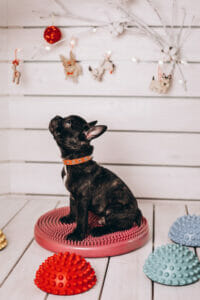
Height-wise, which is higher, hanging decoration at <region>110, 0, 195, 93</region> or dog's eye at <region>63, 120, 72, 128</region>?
hanging decoration at <region>110, 0, 195, 93</region>

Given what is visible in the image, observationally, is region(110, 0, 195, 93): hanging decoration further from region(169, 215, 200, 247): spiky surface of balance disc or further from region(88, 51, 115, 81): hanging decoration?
region(169, 215, 200, 247): spiky surface of balance disc

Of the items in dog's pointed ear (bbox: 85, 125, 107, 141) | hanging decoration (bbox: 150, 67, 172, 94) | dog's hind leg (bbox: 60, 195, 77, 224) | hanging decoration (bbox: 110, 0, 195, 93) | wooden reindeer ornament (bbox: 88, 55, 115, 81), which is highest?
hanging decoration (bbox: 110, 0, 195, 93)

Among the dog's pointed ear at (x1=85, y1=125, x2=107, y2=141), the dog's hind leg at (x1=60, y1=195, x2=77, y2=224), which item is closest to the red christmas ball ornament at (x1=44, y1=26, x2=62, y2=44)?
the dog's pointed ear at (x1=85, y1=125, x2=107, y2=141)

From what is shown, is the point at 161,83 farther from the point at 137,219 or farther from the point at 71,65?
the point at 137,219

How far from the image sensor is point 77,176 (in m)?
1.30

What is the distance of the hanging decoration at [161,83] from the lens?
1.65 metres

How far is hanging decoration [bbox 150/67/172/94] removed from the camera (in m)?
1.65

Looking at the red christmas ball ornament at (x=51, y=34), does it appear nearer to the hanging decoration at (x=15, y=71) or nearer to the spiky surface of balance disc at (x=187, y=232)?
the hanging decoration at (x=15, y=71)

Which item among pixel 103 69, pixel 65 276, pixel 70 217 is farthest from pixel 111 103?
pixel 65 276

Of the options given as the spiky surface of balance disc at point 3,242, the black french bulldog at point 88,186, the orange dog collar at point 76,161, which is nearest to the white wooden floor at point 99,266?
the spiky surface of balance disc at point 3,242

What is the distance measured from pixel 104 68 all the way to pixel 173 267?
93cm

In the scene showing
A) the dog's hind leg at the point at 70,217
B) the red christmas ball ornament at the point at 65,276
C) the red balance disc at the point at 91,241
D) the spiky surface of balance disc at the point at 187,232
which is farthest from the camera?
the dog's hind leg at the point at 70,217

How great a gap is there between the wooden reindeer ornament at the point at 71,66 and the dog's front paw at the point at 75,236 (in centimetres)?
73

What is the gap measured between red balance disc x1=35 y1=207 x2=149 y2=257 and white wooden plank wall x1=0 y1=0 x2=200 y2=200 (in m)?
0.42
